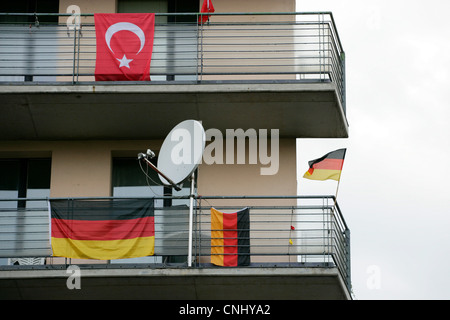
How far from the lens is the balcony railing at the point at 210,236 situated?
67.4 feet

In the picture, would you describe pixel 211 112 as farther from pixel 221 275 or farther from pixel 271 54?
pixel 221 275

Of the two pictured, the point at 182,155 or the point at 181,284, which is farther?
the point at 182,155

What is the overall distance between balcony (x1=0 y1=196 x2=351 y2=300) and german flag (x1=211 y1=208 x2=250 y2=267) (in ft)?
0.52

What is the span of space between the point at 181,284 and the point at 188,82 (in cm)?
388

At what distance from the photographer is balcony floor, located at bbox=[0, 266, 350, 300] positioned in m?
20.1

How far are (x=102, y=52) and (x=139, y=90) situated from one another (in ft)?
3.90

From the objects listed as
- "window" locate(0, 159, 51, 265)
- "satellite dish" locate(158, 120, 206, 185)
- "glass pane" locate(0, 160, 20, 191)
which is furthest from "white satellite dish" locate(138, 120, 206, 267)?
"glass pane" locate(0, 160, 20, 191)

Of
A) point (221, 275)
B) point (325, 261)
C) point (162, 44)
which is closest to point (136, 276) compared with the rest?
point (221, 275)

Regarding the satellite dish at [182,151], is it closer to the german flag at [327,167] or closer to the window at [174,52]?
the window at [174,52]

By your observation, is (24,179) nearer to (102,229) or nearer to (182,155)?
(102,229)

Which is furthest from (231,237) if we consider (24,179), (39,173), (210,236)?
(24,179)

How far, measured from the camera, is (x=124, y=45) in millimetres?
22188

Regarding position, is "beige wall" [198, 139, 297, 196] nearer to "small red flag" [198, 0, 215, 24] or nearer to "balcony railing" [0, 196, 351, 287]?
"balcony railing" [0, 196, 351, 287]

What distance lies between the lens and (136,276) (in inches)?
795
